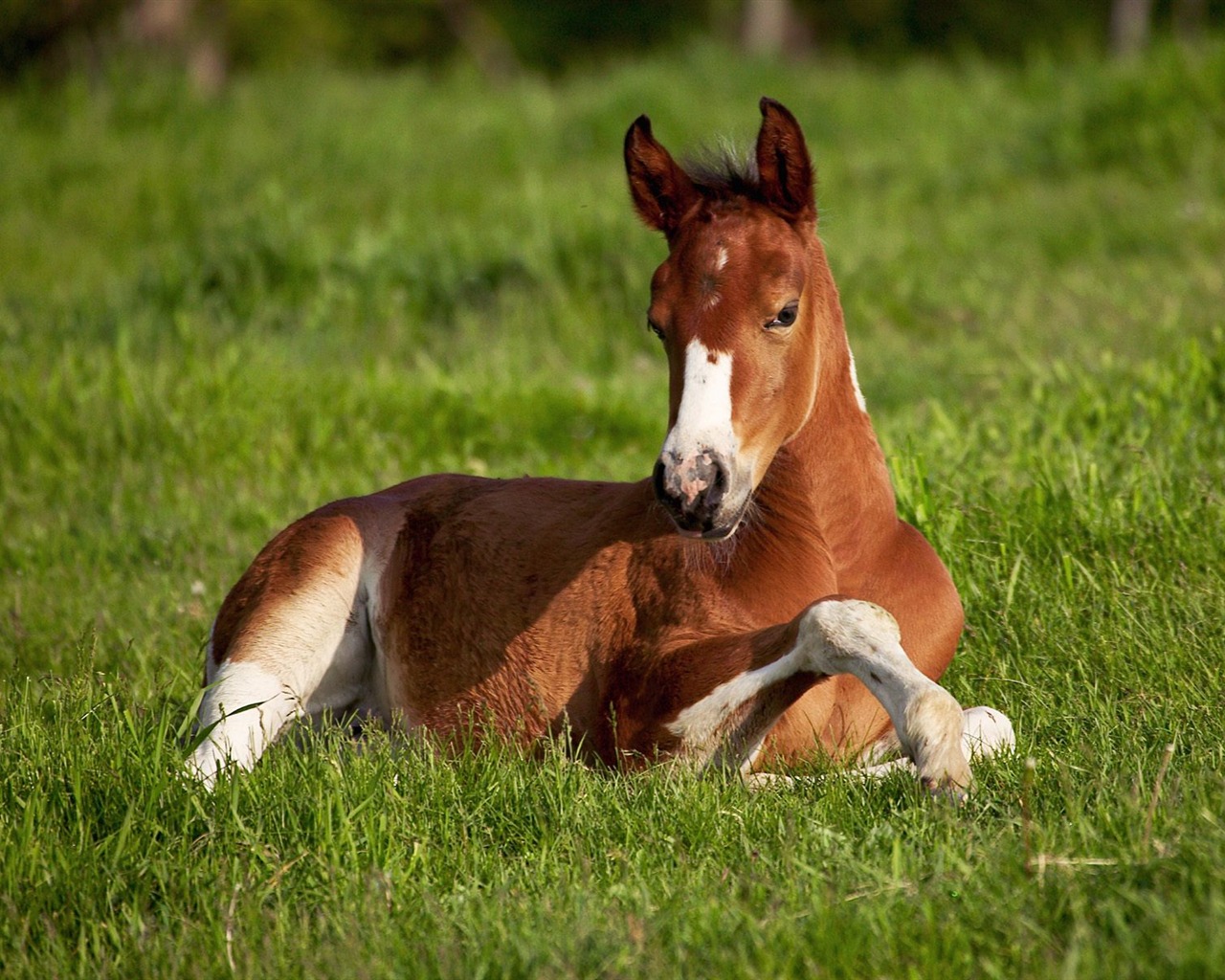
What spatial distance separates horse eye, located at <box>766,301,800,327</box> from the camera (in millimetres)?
3498

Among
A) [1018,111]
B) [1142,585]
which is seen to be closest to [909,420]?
[1142,585]

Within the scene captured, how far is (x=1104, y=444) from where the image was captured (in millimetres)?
5422

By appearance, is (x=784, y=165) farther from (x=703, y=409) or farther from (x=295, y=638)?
(x=295, y=638)

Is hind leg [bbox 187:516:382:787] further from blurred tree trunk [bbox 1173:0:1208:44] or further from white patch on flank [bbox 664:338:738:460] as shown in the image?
blurred tree trunk [bbox 1173:0:1208:44]

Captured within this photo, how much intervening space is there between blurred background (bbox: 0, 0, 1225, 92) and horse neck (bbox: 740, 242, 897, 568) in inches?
852

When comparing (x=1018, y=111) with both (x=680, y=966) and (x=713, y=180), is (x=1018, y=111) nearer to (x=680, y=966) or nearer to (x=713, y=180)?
(x=713, y=180)

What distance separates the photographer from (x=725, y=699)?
3.44 m

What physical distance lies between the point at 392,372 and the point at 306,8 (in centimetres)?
2379

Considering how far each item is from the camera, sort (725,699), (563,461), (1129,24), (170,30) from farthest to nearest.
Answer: (1129,24) → (170,30) → (563,461) → (725,699)

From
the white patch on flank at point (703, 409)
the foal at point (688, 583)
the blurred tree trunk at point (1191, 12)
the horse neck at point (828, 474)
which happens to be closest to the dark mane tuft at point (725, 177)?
the foal at point (688, 583)

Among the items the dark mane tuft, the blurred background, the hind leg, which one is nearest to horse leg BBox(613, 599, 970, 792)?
the hind leg

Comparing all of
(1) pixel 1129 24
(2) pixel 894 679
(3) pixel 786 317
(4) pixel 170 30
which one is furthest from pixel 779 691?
(1) pixel 1129 24

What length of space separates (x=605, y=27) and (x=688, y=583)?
108 feet

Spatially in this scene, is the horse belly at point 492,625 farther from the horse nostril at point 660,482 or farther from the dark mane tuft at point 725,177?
the dark mane tuft at point 725,177
